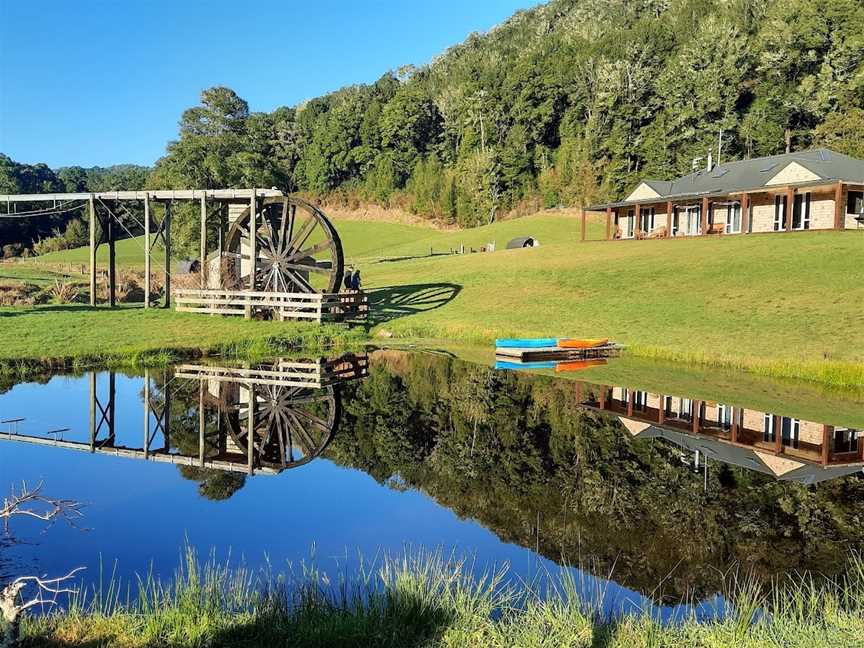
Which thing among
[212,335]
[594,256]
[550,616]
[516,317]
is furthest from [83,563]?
[594,256]

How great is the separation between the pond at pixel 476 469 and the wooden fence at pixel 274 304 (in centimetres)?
715

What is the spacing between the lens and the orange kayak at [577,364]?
22.5 metres

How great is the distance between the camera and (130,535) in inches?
358

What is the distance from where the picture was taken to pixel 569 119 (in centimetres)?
9200

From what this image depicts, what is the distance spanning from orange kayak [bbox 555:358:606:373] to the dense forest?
32206 millimetres

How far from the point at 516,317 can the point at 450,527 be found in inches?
876

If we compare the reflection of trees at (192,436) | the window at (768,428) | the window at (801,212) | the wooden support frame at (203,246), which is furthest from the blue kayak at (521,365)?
the window at (801,212)

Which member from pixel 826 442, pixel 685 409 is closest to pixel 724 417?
pixel 685 409

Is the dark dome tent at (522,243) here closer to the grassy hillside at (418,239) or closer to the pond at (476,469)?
the grassy hillside at (418,239)

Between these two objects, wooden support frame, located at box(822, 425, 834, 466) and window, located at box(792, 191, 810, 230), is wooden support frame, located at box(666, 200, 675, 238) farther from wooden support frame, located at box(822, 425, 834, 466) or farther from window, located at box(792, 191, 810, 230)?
wooden support frame, located at box(822, 425, 834, 466)

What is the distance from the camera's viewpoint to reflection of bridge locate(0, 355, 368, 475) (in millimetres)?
13258

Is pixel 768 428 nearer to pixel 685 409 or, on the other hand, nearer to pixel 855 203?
pixel 685 409

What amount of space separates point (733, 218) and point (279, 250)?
30101 millimetres

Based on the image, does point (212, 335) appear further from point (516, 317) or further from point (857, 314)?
point (857, 314)
